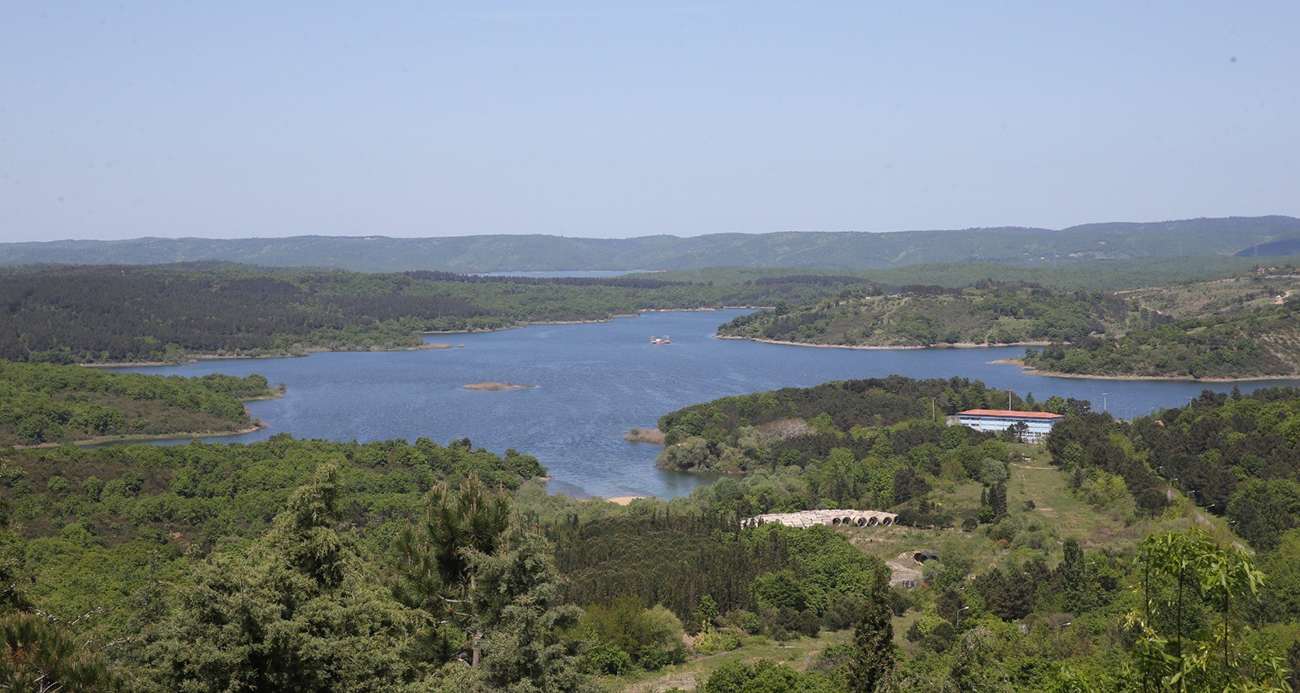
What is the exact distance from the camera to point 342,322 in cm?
16262

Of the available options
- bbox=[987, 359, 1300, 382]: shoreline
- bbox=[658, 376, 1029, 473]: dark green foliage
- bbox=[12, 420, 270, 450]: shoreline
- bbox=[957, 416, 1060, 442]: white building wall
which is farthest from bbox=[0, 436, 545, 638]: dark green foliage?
bbox=[987, 359, 1300, 382]: shoreline

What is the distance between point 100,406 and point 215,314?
74.1 metres

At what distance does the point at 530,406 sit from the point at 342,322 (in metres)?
80.9

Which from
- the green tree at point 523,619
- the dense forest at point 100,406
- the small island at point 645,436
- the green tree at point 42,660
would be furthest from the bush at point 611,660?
the dense forest at point 100,406

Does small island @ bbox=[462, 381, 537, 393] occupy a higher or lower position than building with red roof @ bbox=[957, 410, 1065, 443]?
lower

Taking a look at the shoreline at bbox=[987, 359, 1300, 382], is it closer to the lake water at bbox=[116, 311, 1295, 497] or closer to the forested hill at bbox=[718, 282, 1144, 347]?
the lake water at bbox=[116, 311, 1295, 497]

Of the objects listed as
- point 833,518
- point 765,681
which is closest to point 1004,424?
point 833,518

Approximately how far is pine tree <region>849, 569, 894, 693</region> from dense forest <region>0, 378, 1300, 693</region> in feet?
0.17

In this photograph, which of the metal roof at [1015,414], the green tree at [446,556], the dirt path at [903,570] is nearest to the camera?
the green tree at [446,556]

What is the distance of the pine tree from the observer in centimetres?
1791

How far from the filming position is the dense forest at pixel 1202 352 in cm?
10700

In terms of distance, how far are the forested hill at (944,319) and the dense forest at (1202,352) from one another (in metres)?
21.9

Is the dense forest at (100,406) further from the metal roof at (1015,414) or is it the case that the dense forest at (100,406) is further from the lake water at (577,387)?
the metal roof at (1015,414)

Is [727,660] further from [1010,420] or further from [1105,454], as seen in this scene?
[1010,420]
